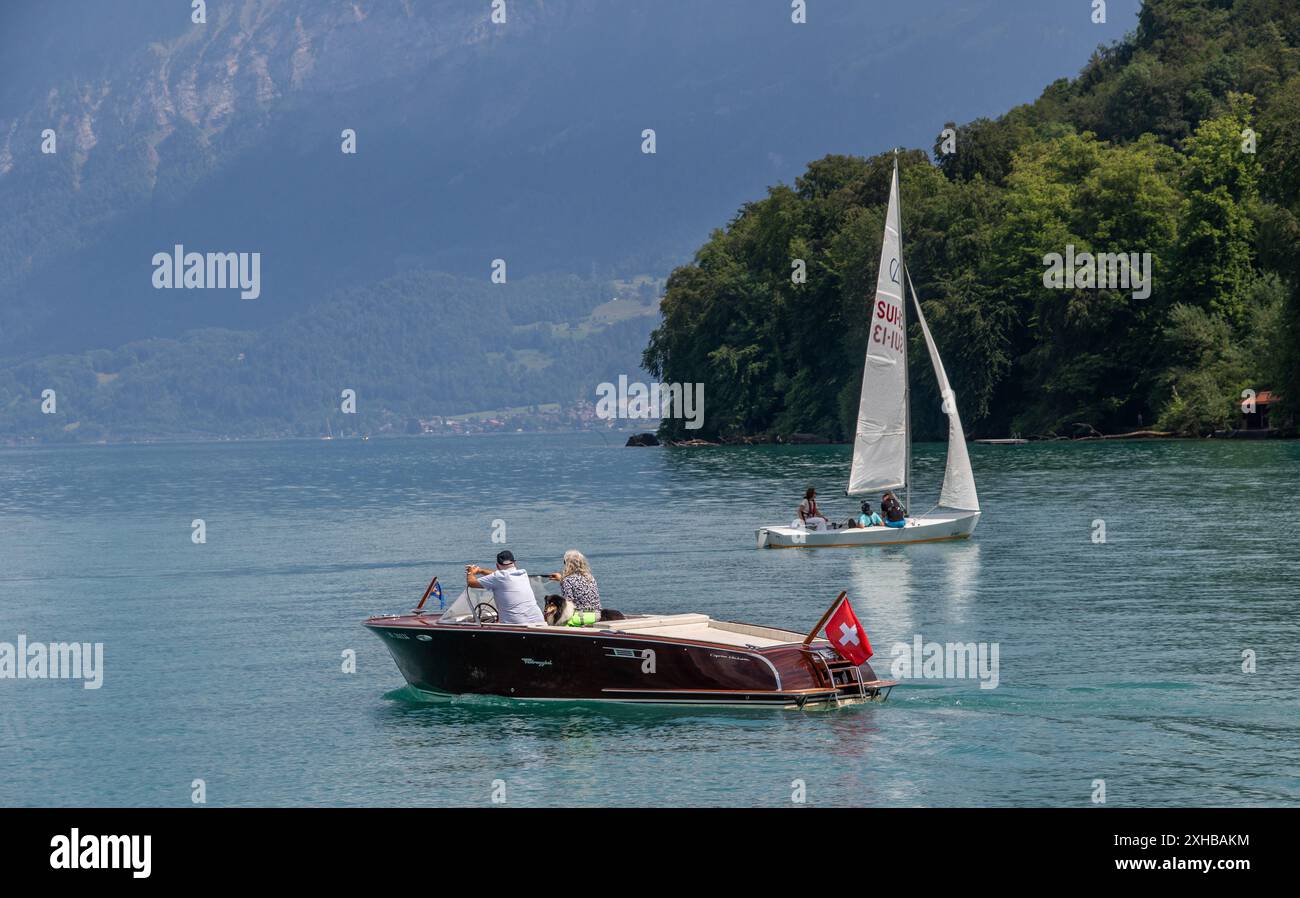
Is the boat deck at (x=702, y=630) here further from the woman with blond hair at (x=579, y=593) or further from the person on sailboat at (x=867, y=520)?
the person on sailboat at (x=867, y=520)

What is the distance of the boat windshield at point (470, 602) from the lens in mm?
30266

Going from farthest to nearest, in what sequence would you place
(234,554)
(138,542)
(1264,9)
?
(1264,9)
(138,542)
(234,554)

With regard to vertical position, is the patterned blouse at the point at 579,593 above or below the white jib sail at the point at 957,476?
below

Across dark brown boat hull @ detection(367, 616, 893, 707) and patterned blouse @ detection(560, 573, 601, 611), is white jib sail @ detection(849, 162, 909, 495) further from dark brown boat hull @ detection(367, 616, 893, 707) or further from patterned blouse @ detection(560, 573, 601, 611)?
dark brown boat hull @ detection(367, 616, 893, 707)

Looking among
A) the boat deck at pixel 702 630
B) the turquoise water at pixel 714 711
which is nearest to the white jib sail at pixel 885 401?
the turquoise water at pixel 714 711

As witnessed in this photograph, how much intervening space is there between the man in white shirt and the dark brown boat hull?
12.3 inches

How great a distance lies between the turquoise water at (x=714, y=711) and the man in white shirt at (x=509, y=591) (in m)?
1.55

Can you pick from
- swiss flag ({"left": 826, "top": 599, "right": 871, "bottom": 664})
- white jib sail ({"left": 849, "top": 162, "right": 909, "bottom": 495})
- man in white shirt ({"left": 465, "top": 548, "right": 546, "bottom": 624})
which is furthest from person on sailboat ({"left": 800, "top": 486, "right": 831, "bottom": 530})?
swiss flag ({"left": 826, "top": 599, "right": 871, "bottom": 664})

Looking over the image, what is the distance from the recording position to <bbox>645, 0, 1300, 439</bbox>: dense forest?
118875mm

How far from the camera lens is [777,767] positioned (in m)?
25.4

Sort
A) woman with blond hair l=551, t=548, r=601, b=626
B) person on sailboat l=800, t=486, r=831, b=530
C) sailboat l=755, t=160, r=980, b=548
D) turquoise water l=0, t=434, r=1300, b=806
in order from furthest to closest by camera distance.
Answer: sailboat l=755, t=160, r=980, b=548, person on sailboat l=800, t=486, r=831, b=530, woman with blond hair l=551, t=548, r=601, b=626, turquoise water l=0, t=434, r=1300, b=806
